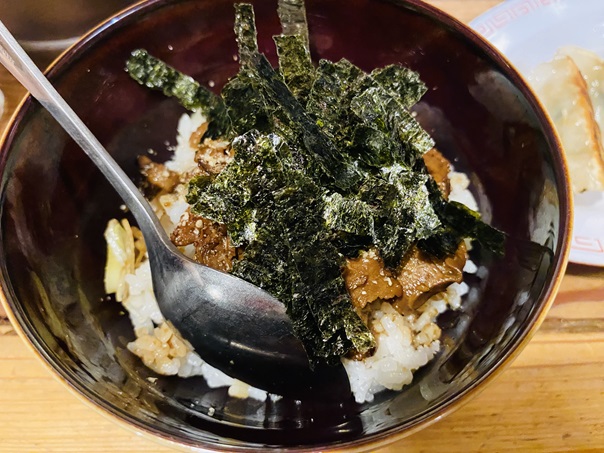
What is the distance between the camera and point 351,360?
120 centimetres

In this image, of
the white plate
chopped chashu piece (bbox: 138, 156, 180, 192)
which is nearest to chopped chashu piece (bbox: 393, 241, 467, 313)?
chopped chashu piece (bbox: 138, 156, 180, 192)

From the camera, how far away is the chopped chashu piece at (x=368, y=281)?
3.72ft

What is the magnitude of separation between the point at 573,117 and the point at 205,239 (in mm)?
1220

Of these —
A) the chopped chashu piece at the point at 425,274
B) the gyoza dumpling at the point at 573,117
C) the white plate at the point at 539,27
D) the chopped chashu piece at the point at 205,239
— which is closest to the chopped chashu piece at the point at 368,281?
the chopped chashu piece at the point at 425,274

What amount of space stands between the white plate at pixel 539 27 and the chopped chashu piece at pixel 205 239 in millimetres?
1165

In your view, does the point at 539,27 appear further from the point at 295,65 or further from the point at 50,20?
the point at 50,20

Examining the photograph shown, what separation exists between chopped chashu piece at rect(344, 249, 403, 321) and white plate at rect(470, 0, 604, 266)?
1.04 meters

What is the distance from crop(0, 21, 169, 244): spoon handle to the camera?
1105 mm

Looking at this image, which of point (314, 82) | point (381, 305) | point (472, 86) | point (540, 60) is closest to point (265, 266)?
point (381, 305)

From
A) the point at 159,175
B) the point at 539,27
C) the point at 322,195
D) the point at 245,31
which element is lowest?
the point at 322,195

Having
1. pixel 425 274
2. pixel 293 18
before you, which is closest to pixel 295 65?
pixel 293 18

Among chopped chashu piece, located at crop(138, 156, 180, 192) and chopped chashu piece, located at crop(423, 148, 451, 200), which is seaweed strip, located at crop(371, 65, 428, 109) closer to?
chopped chashu piece, located at crop(423, 148, 451, 200)

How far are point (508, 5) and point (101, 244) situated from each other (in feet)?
5.06

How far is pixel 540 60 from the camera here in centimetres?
179
